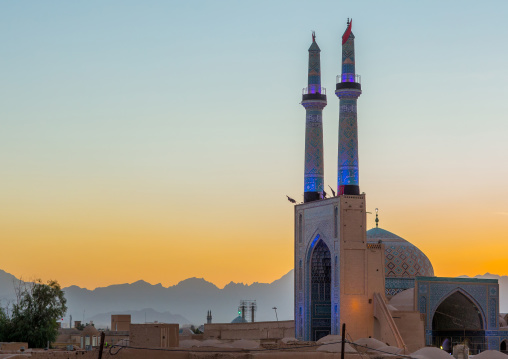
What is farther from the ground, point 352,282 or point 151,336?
point 352,282

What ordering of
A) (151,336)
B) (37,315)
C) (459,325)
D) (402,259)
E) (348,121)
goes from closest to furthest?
(151,336), (37,315), (348,121), (459,325), (402,259)

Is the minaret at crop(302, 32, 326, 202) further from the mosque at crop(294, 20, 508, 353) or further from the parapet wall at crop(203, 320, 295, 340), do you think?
the parapet wall at crop(203, 320, 295, 340)

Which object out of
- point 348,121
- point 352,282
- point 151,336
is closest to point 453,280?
point 352,282

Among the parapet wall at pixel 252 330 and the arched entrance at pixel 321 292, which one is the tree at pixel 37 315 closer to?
the parapet wall at pixel 252 330

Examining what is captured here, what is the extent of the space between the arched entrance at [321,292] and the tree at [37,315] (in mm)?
10911

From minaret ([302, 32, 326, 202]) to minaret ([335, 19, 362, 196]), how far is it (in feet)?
5.84

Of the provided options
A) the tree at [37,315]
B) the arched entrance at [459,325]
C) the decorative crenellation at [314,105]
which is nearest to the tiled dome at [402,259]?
the arched entrance at [459,325]

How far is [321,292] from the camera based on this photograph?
44.5 m

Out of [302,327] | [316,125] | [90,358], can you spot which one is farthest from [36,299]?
[90,358]

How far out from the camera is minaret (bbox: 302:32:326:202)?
45.9m

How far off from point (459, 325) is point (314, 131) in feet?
37.6

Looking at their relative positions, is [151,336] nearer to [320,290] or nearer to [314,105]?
[320,290]

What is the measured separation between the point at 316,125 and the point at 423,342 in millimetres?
11022

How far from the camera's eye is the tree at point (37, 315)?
41.2 meters
